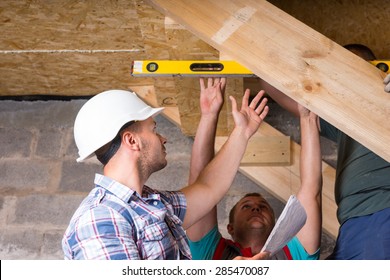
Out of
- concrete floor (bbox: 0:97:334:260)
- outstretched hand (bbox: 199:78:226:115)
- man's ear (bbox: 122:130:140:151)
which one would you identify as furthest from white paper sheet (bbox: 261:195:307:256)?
concrete floor (bbox: 0:97:334:260)

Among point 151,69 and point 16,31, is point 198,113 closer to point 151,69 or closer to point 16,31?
point 151,69

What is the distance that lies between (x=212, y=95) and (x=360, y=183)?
689 mm

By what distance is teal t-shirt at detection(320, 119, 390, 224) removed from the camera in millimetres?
2855

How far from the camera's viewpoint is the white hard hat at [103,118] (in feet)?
8.30

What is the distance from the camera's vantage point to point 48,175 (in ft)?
12.6

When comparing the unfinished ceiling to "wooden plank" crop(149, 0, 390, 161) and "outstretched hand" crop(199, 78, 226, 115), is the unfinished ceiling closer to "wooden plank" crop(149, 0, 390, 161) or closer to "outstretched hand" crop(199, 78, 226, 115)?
"outstretched hand" crop(199, 78, 226, 115)

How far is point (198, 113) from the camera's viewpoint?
→ 3.45 meters

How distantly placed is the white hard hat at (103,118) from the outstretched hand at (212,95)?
0.41 m

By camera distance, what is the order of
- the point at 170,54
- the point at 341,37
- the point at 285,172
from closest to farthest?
the point at 170,54 → the point at 341,37 → the point at 285,172

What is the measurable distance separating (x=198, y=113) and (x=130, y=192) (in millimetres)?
1096

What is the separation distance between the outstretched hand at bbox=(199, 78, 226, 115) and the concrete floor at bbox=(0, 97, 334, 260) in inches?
35.0

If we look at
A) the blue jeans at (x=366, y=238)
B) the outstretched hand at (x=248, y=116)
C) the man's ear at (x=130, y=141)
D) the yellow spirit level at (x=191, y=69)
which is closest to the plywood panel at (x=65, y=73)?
the yellow spirit level at (x=191, y=69)

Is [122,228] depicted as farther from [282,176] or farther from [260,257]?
[282,176]

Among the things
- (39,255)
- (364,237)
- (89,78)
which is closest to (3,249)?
(39,255)
